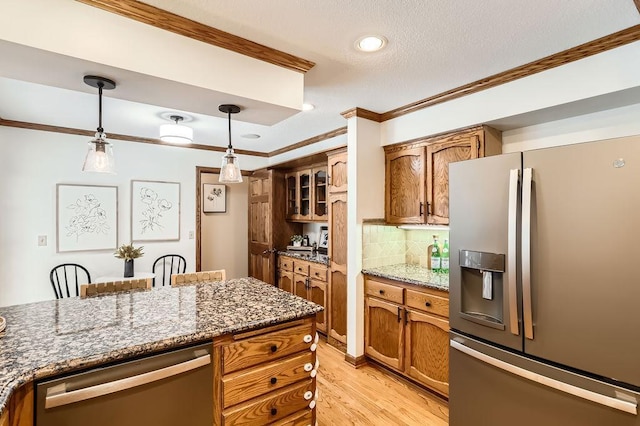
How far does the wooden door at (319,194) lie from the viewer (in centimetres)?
398

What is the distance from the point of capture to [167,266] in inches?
168

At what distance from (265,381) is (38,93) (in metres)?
3.00

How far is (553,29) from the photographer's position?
66.0 inches

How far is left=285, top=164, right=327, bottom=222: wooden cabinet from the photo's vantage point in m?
4.00

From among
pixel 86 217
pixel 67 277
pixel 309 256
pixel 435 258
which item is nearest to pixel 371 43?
pixel 435 258

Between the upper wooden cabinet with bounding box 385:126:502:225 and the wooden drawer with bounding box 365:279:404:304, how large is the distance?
2.02ft

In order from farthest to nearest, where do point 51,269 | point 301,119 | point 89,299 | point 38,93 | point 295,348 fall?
point 51,269, point 301,119, point 38,93, point 89,299, point 295,348

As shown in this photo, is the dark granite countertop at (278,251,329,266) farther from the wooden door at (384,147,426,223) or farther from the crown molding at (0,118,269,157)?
the crown molding at (0,118,269,157)

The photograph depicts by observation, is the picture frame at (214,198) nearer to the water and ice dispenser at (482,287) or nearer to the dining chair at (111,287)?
the dining chair at (111,287)

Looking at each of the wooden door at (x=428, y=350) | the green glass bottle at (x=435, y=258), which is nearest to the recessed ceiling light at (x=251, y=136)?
the green glass bottle at (x=435, y=258)

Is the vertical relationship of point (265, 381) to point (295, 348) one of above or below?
below

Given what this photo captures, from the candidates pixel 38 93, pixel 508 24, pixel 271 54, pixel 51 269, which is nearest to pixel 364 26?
pixel 271 54

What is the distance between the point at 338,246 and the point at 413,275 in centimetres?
87

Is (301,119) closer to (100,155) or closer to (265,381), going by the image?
(100,155)
